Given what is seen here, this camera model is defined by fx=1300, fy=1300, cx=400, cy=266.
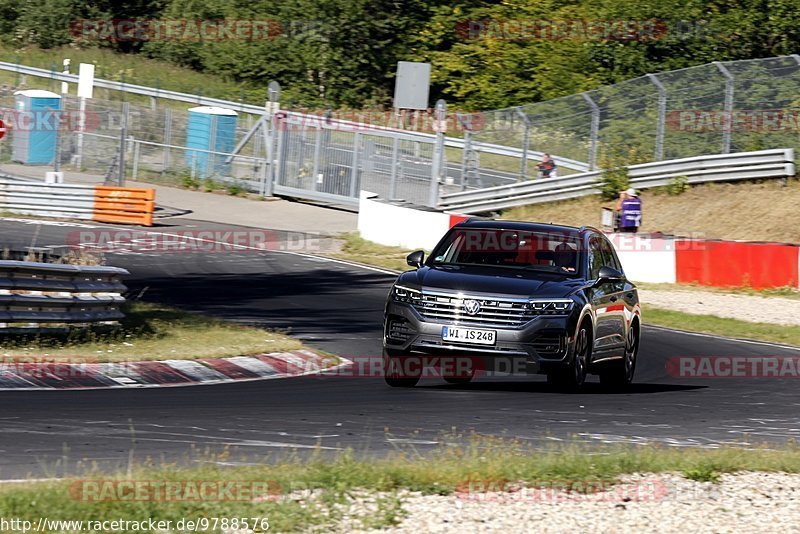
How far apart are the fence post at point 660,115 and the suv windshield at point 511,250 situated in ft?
62.9

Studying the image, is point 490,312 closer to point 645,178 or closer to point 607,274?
point 607,274

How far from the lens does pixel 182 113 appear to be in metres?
40.8

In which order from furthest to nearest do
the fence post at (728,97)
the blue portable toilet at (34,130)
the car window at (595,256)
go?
the blue portable toilet at (34,130), the fence post at (728,97), the car window at (595,256)

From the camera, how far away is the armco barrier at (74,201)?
31.3 m

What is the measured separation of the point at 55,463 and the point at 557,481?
309cm

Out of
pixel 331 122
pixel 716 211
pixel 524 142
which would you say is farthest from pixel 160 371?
pixel 331 122

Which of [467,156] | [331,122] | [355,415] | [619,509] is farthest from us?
[331,122]

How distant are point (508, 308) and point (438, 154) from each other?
74.5 feet

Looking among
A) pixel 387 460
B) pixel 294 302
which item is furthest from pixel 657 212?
pixel 387 460

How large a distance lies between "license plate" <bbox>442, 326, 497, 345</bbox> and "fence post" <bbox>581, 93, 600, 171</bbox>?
842 inches

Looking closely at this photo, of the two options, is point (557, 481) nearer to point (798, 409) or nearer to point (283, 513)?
point (283, 513)

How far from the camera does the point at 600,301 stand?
1298cm

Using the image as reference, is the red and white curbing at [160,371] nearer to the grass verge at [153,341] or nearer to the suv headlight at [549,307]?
the grass verge at [153,341]

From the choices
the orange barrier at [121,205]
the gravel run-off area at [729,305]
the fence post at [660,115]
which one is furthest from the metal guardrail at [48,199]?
the gravel run-off area at [729,305]
